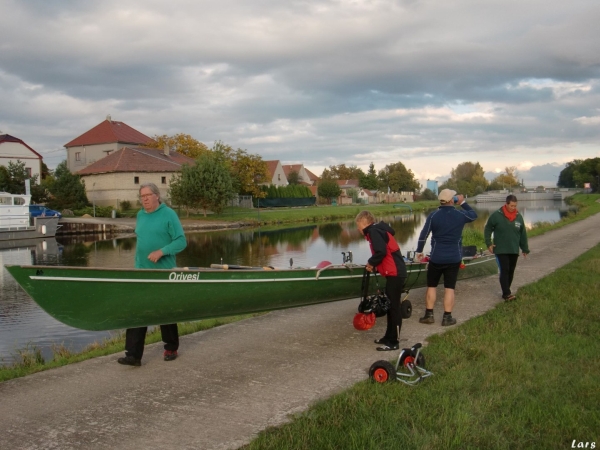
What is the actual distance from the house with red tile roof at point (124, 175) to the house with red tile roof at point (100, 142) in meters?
10.7

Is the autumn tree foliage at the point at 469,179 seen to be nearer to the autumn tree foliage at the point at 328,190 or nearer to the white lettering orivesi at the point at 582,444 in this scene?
the autumn tree foliage at the point at 328,190

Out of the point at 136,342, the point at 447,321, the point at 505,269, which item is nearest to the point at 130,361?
the point at 136,342

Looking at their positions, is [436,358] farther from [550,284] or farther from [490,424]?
[550,284]

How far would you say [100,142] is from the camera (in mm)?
69188

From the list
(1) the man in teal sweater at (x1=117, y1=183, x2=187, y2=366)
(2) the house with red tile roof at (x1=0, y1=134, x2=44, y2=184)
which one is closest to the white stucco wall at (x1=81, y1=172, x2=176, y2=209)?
(2) the house with red tile roof at (x1=0, y1=134, x2=44, y2=184)

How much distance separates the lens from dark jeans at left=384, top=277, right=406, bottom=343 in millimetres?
6863

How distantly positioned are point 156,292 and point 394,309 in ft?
9.03

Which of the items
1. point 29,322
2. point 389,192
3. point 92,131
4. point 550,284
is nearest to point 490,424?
point 550,284

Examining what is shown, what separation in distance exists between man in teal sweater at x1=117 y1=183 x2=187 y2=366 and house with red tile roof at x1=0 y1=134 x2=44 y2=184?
205 ft

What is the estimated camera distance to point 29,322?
12.8 metres

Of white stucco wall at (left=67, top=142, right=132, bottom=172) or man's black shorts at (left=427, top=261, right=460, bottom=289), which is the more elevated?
white stucco wall at (left=67, top=142, right=132, bottom=172)

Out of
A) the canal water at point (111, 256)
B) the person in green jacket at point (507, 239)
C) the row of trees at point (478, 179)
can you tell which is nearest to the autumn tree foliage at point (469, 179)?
the row of trees at point (478, 179)

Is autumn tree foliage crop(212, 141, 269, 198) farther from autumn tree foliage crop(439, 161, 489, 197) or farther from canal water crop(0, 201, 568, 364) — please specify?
autumn tree foliage crop(439, 161, 489, 197)

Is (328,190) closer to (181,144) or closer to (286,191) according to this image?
(286,191)
